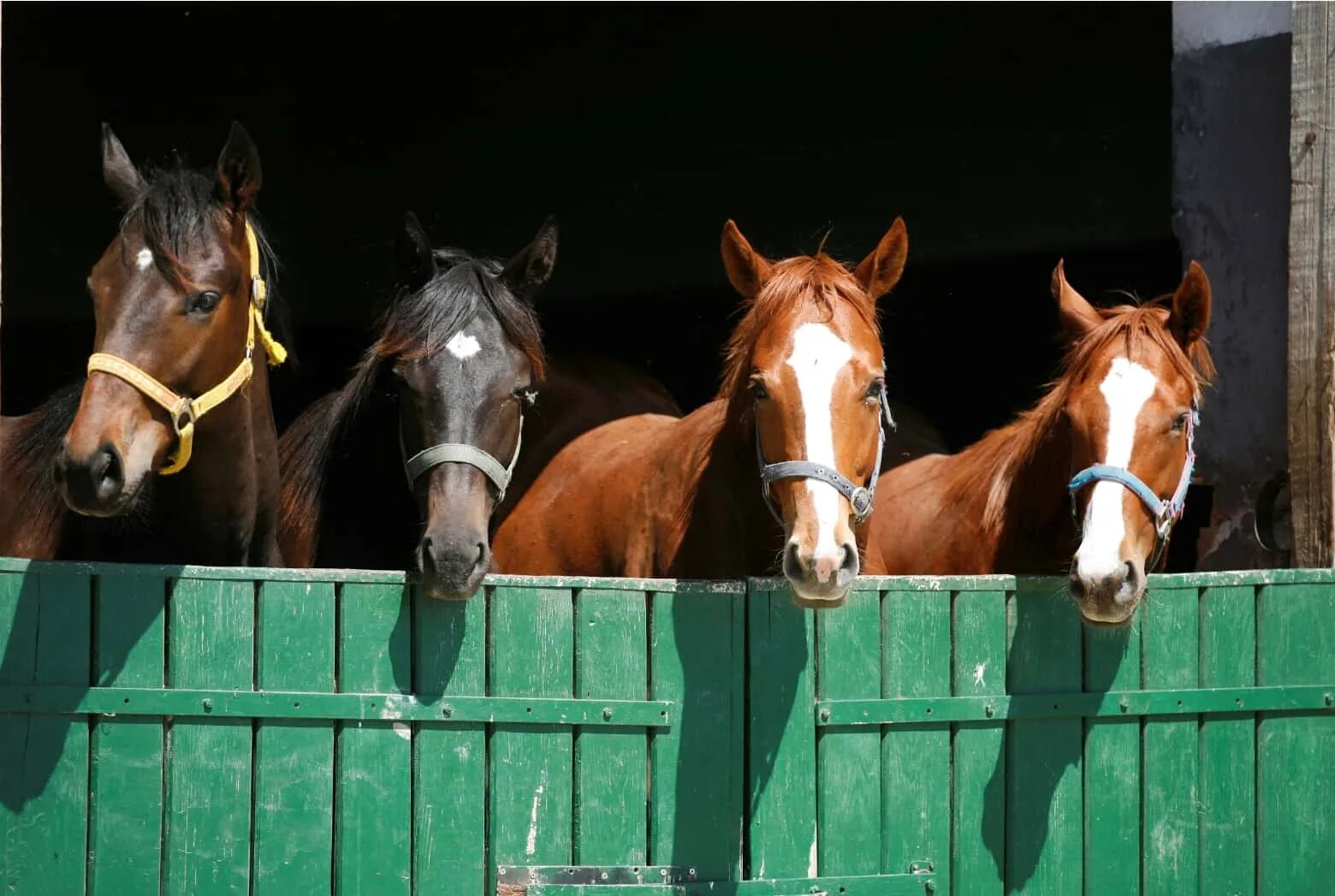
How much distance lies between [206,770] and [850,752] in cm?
145

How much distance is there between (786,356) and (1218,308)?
2.40 meters

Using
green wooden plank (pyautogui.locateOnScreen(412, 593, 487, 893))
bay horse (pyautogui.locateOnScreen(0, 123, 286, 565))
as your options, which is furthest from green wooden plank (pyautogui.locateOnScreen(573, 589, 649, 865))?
bay horse (pyautogui.locateOnScreen(0, 123, 286, 565))

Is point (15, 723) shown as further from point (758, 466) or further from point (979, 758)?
point (979, 758)

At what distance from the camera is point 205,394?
132 inches

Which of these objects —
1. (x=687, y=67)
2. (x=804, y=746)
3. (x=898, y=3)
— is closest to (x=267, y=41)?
(x=687, y=67)

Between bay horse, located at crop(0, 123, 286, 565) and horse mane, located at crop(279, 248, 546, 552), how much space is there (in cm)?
35

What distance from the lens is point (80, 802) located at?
313cm

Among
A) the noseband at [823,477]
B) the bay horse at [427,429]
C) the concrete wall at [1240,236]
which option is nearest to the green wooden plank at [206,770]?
the bay horse at [427,429]

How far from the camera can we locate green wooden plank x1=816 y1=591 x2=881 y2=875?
3.29 metres

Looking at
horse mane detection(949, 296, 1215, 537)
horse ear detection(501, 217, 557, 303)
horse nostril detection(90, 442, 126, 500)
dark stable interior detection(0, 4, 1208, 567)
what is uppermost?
dark stable interior detection(0, 4, 1208, 567)

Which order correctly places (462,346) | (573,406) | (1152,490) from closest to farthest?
(1152,490)
(462,346)
(573,406)

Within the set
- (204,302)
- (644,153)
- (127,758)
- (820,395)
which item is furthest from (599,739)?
(644,153)

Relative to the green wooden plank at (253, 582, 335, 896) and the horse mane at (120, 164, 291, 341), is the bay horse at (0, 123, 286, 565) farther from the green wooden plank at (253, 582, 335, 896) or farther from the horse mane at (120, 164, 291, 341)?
the green wooden plank at (253, 582, 335, 896)

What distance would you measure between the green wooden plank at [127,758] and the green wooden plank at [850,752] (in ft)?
4.86
